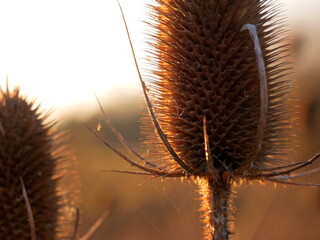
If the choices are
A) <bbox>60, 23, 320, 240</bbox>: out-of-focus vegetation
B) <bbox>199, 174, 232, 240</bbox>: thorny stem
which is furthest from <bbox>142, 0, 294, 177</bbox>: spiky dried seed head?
<bbox>60, 23, 320, 240</bbox>: out-of-focus vegetation

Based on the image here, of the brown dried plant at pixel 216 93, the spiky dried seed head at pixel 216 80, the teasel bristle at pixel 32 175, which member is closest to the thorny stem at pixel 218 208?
the brown dried plant at pixel 216 93

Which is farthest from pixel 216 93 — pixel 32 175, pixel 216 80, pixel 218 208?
pixel 32 175

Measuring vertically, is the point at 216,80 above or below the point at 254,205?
above

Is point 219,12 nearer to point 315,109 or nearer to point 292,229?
point 315,109

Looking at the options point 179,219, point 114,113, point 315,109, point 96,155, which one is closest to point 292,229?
point 315,109

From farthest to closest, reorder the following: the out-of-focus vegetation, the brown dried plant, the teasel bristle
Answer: the out-of-focus vegetation
the teasel bristle
the brown dried plant

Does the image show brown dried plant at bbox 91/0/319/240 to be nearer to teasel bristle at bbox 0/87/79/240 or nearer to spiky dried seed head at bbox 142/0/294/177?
spiky dried seed head at bbox 142/0/294/177

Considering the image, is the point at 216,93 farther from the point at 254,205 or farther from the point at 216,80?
the point at 254,205
